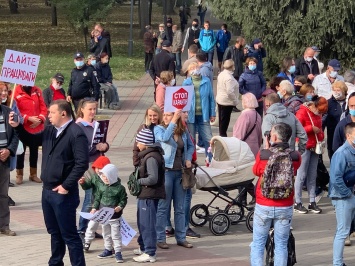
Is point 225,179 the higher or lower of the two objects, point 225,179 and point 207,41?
the higher

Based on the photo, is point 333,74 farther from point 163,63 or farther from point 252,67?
point 163,63

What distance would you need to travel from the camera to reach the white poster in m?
9.52

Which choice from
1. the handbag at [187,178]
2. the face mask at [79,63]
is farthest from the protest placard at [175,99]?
the face mask at [79,63]

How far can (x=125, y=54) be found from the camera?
1505 inches

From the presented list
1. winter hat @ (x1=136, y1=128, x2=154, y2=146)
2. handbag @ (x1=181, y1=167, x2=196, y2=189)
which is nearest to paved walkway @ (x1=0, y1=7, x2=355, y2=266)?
handbag @ (x1=181, y1=167, x2=196, y2=189)

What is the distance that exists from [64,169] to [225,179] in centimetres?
303

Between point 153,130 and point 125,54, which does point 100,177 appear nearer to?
point 153,130

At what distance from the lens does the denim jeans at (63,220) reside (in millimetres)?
8734

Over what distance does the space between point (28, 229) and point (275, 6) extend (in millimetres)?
16086

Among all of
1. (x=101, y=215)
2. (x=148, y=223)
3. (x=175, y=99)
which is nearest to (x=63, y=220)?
(x=101, y=215)

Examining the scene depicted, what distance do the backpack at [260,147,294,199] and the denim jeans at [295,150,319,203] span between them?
12.3 feet

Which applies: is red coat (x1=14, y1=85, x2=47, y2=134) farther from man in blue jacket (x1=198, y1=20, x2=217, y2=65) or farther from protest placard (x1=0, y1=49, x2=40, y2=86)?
man in blue jacket (x1=198, y1=20, x2=217, y2=65)

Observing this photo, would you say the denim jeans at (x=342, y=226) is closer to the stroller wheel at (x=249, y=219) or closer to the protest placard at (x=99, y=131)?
the stroller wheel at (x=249, y=219)

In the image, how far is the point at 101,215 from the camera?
31.4 feet
